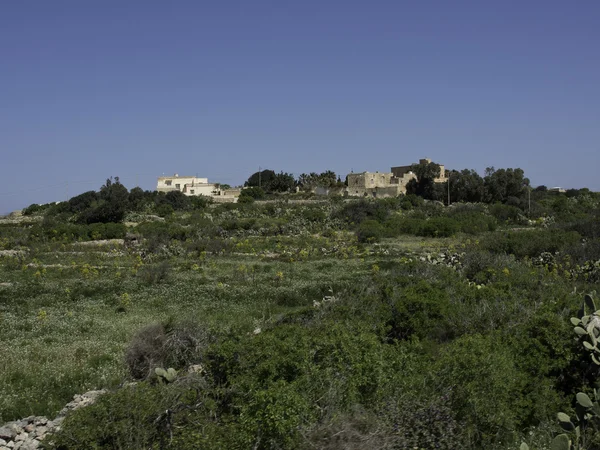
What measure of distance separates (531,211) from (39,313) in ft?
131

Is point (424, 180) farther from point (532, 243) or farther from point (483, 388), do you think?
point (483, 388)

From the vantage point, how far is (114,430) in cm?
582

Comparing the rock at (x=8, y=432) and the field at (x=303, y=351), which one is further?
the rock at (x=8, y=432)

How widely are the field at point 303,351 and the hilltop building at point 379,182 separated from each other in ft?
141

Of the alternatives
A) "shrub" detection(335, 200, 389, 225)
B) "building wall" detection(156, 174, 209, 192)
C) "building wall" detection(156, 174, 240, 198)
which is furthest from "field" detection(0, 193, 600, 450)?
"building wall" detection(156, 174, 209, 192)

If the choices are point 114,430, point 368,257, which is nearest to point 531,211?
point 368,257

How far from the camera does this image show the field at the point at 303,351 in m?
5.91

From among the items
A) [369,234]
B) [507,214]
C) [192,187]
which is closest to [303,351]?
[369,234]

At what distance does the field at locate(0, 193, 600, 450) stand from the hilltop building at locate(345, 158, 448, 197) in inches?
1694

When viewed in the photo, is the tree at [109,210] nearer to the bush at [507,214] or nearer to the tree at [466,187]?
the bush at [507,214]

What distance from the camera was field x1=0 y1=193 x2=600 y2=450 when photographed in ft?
19.4

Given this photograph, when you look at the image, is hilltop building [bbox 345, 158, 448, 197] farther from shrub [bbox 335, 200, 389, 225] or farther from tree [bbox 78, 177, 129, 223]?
tree [bbox 78, 177, 129, 223]

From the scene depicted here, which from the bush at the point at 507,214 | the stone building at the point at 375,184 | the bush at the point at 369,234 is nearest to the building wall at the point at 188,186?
the stone building at the point at 375,184

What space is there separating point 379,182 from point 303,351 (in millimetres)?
62473
